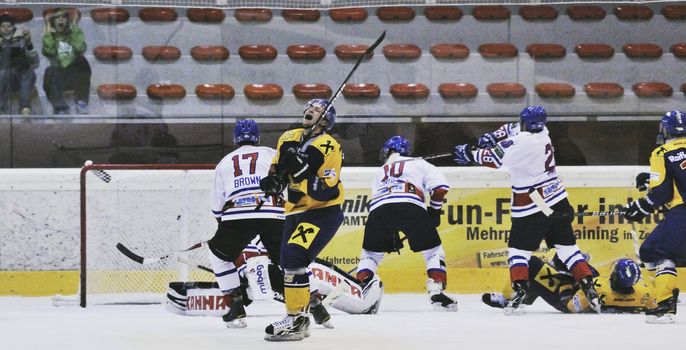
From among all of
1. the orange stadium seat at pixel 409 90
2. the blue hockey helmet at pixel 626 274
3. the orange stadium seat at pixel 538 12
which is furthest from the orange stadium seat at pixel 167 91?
the blue hockey helmet at pixel 626 274

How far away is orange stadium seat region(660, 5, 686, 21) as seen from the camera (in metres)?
9.61

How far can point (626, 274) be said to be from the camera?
753 cm

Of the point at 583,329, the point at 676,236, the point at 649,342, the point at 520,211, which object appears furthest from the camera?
the point at 520,211

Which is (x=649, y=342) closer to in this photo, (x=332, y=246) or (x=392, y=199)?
(x=392, y=199)

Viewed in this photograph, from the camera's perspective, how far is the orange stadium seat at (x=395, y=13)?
959cm

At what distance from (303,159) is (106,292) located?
2978 millimetres

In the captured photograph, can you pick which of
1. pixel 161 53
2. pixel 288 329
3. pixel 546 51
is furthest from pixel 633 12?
pixel 288 329

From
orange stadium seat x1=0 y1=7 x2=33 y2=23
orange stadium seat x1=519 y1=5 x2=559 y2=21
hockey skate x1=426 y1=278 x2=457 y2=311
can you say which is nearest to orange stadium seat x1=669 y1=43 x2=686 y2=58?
orange stadium seat x1=519 y1=5 x2=559 y2=21

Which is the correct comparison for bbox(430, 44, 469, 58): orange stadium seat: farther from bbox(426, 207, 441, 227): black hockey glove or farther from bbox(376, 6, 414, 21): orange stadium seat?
Result: bbox(426, 207, 441, 227): black hockey glove

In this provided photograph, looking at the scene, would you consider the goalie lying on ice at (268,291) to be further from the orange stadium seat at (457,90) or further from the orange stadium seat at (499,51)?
the orange stadium seat at (499,51)

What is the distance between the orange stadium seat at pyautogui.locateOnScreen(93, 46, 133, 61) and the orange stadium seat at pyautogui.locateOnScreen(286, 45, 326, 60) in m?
1.19

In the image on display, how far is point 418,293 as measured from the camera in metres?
9.10

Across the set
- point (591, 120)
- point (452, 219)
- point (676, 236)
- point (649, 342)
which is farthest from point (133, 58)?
point (649, 342)

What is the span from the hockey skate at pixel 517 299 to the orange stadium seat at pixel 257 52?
9.20 feet
